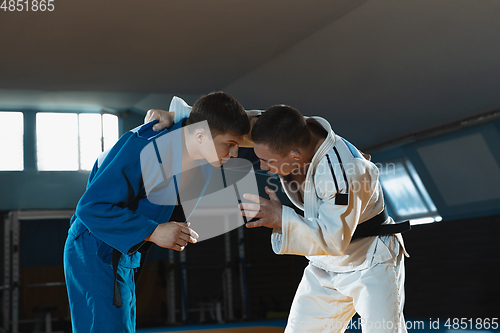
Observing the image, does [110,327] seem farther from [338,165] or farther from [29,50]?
[29,50]

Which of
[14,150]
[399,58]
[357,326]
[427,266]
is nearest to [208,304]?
[357,326]

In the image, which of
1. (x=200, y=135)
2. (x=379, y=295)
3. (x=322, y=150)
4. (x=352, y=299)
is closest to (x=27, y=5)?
(x=200, y=135)

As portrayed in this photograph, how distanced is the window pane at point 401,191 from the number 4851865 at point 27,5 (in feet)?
18.8

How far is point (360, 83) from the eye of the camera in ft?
21.5

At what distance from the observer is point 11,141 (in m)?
9.03

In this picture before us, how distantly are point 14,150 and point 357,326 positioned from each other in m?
7.14

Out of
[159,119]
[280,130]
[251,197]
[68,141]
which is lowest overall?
[251,197]

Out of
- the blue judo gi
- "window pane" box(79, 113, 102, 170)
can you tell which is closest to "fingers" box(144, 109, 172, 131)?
the blue judo gi

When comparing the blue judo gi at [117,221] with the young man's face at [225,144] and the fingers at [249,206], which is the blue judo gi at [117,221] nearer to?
the young man's face at [225,144]

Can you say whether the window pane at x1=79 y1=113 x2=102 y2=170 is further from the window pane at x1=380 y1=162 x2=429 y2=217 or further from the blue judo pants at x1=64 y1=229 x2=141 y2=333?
the blue judo pants at x1=64 y1=229 x2=141 y2=333

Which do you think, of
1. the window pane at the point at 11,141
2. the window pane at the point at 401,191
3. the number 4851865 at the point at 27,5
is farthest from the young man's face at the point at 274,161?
the window pane at the point at 11,141

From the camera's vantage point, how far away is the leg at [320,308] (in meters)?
2.03

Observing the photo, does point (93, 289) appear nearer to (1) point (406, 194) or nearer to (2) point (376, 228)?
(2) point (376, 228)

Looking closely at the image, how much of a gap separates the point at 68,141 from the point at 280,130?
27.3 feet
